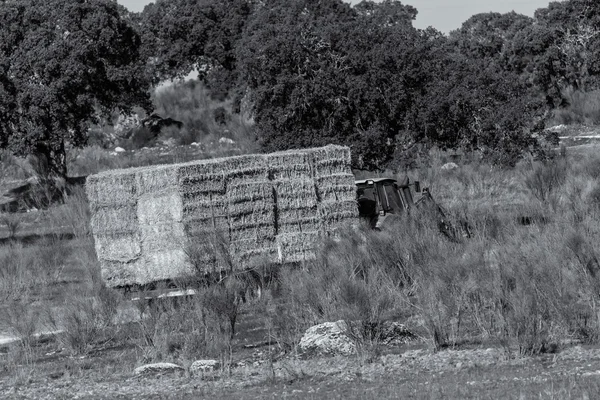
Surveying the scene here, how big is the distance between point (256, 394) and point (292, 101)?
1577 cm

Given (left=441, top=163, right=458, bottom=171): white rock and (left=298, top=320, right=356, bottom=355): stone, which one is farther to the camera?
(left=441, top=163, right=458, bottom=171): white rock

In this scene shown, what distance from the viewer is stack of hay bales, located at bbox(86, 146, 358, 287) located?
18422 mm

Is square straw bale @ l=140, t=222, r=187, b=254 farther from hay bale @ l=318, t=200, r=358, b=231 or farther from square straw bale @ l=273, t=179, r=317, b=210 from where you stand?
hay bale @ l=318, t=200, r=358, b=231

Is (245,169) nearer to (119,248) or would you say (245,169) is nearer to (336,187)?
(336,187)

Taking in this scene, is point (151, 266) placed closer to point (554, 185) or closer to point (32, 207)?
point (554, 185)

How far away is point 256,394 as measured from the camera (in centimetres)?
1167

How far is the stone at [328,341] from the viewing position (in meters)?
13.6

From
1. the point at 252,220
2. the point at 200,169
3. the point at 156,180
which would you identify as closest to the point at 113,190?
the point at 156,180

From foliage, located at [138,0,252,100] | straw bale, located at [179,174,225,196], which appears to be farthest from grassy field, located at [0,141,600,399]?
foliage, located at [138,0,252,100]

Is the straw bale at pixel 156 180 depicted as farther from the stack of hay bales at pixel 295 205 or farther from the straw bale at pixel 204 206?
the stack of hay bales at pixel 295 205

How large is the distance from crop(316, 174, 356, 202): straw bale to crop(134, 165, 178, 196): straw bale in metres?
2.61

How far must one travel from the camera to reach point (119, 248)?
18781 mm

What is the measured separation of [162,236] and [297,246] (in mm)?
2244

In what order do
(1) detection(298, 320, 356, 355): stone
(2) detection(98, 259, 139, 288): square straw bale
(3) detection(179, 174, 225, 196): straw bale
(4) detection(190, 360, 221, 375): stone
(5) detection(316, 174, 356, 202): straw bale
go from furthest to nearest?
(5) detection(316, 174, 356, 202): straw bale < (2) detection(98, 259, 139, 288): square straw bale < (3) detection(179, 174, 225, 196): straw bale < (1) detection(298, 320, 356, 355): stone < (4) detection(190, 360, 221, 375): stone
